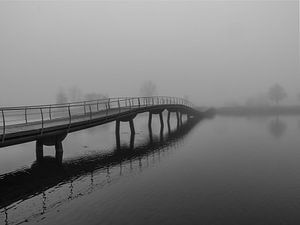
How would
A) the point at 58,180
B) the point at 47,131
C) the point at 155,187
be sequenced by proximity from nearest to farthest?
the point at 155,187 → the point at 58,180 → the point at 47,131

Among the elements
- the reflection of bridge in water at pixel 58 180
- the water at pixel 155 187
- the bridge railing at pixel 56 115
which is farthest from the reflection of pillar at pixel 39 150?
the bridge railing at pixel 56 115

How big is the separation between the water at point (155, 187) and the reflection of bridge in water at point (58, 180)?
5 centimetres

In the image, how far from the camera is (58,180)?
1933cm

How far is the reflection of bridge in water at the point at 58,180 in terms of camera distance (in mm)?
14789

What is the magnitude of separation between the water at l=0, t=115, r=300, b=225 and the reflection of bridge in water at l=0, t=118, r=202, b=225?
49 millimetres

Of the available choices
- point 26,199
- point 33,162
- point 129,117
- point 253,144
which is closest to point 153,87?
point 129,117

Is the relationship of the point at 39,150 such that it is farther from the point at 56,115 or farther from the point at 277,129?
the point at 277,129

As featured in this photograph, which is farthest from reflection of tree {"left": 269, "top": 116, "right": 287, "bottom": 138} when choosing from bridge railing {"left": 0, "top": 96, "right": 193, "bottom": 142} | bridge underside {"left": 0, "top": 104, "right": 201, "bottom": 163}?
bridge underside {"left": 0, "top": 104, "right": 201, "bottom": 163}

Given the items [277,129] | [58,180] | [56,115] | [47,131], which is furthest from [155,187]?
[277,129]

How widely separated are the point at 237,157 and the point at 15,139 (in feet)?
65.1

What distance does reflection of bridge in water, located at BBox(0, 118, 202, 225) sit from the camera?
48.5 ft

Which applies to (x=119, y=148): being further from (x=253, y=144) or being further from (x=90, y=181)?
(x=253, y=144)

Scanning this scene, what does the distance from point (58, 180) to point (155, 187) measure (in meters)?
7.42

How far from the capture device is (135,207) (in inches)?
572
